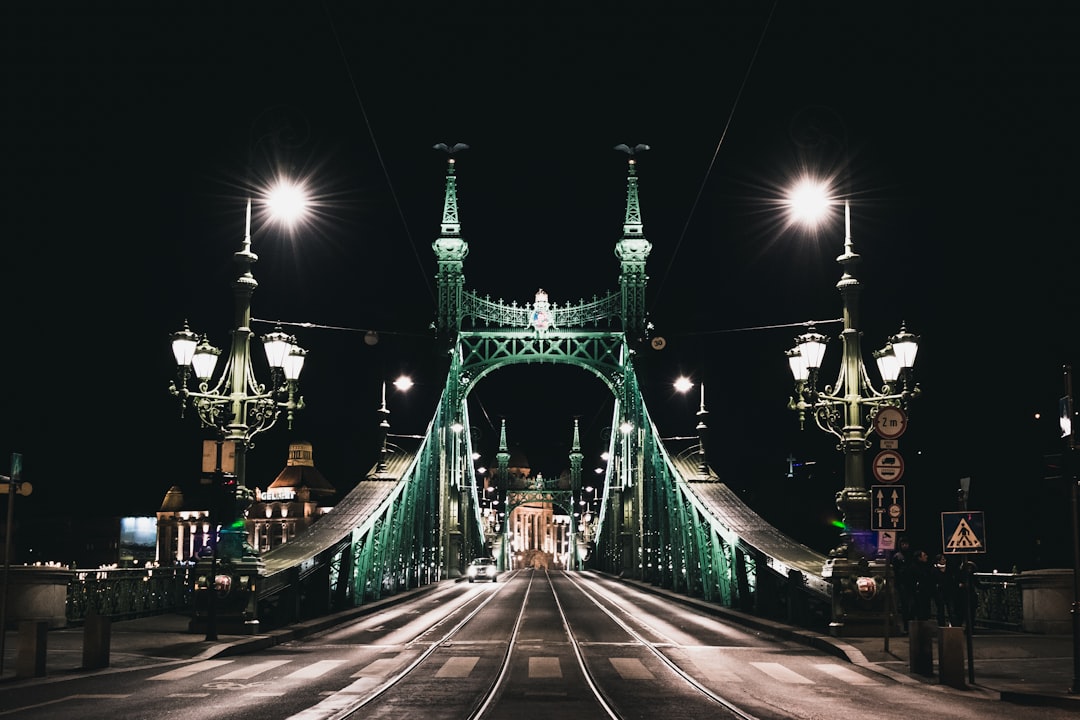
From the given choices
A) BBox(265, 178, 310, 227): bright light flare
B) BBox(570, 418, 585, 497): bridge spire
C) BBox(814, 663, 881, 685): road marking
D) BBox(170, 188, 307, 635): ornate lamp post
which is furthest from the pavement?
BBox(570, 418, 585, 497): bridge spire

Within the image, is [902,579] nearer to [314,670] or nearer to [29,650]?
[314,670]

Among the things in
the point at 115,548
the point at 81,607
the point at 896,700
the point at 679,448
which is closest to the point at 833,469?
the point at 679,448

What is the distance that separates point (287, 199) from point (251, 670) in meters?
8.71

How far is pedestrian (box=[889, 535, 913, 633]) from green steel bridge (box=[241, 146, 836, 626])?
144 cm

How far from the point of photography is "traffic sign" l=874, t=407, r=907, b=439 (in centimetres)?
1792

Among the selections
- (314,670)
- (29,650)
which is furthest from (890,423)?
(29,650)

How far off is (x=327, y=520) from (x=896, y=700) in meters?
20.8

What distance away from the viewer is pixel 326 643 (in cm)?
2153

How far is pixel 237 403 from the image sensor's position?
67.7 ft

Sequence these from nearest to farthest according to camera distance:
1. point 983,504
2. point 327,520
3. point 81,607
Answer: point 81,607 < point 327,520 < point 983,504

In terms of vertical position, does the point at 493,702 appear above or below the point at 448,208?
below

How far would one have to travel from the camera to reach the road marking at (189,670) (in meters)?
15.4

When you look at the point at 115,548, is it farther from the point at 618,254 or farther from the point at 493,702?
the point at 493,702

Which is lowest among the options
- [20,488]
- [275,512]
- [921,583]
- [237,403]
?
[921,583]
